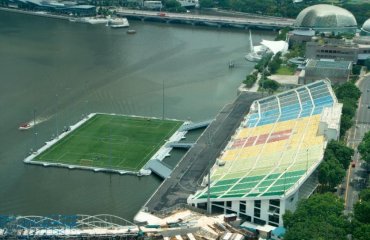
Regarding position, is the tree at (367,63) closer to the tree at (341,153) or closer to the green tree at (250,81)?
the green tree at (250,81)

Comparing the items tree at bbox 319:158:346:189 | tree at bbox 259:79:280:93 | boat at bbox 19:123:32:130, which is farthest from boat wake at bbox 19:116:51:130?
tree at bbox 319:158:346:189

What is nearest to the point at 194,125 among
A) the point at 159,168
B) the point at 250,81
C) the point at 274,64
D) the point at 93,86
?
the point at 159,168

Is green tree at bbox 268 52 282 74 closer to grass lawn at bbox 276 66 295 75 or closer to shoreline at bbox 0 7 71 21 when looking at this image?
grass lawn at bbox 276 66 295 75

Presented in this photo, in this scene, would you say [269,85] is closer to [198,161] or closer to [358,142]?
[358,142]

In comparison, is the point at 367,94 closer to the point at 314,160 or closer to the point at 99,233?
the point at 314,160

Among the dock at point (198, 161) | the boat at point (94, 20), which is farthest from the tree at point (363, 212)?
the boat at point (94, 20)

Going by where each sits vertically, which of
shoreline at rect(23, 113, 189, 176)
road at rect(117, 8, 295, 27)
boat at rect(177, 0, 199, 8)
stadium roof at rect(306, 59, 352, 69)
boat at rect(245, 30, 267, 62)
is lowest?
shoreline at rect(23, 113, 189, 176)

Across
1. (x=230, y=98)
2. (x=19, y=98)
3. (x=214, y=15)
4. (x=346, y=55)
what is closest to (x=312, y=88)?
(x=230, y=98)
